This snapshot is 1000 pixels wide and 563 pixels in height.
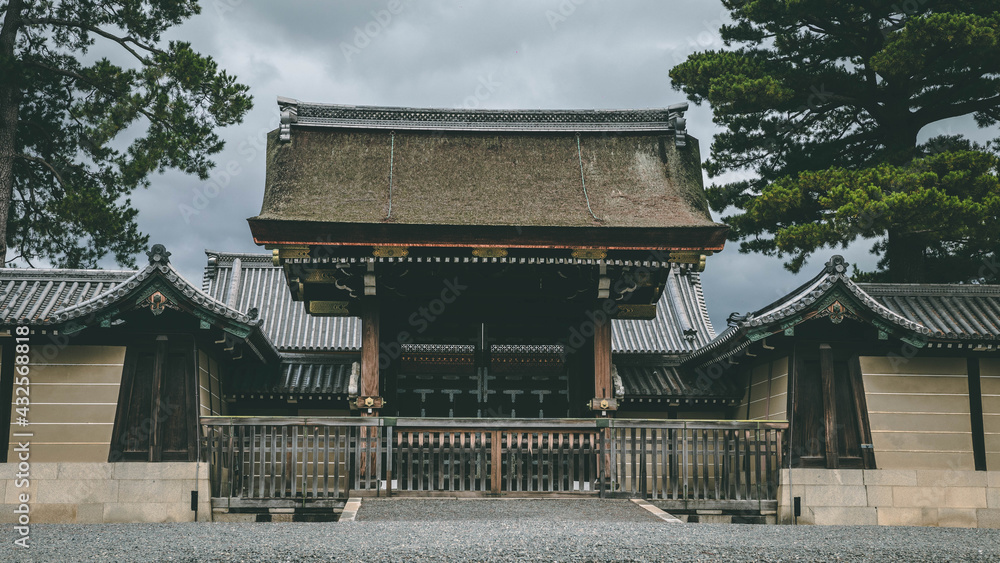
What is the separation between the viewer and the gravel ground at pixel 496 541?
6.85m

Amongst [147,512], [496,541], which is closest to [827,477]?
[496,541]

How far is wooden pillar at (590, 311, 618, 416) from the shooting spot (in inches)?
495

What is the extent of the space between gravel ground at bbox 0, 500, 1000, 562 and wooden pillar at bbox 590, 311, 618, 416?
277 cm

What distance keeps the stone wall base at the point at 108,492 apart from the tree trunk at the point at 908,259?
13892mm

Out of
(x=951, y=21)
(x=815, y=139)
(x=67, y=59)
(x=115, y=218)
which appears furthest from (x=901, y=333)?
(x=67, y=59)

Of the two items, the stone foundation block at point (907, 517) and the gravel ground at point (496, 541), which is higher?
the gravel ground at point (496, 541)

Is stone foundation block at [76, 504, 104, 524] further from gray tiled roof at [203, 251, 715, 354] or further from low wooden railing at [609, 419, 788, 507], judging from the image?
low wooden railing at [609, 419, 788, 507]

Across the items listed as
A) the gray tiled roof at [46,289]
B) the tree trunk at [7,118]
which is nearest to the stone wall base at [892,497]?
the gray tiled roof at [46,289]

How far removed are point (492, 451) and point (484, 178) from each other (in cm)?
466

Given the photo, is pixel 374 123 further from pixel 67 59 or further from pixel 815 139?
pixel 815 139

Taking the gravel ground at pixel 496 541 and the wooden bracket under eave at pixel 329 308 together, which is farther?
the wooden bracket under eave at pixel 329 308

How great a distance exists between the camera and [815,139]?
1869cm

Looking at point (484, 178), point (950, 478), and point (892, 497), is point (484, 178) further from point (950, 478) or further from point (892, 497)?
point (950, 478)

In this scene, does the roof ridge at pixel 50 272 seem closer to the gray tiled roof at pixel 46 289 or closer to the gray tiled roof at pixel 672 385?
the gray tiled roof at pixel 46 289
